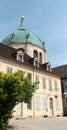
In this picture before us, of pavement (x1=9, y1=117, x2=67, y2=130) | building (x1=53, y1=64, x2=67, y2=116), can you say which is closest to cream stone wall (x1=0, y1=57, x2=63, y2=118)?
building (x1=53, y1=64, x2=67, y2=116)

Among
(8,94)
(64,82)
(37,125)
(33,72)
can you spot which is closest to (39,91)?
(33,72)

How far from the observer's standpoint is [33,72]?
26688 millimetres

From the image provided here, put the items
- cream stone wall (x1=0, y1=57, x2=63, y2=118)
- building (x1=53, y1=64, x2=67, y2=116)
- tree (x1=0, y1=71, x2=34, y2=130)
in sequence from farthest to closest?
1. building (x1=53, y1=64, x2=67, y2=116)
2. cream stone wall (x1=0, y1=57, x2=63, y2=118)
3. tree (x1=0, y1=71, x2=34, y2=130)

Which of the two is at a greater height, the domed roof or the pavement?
the domed roof

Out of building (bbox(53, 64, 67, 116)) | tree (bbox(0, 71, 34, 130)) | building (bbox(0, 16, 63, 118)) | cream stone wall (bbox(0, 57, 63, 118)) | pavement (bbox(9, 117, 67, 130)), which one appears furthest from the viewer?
building (bbox(53, 64, 67, 116))

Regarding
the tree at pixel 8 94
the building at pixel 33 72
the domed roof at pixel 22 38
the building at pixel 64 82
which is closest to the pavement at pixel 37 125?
the tree at pixel 8 94

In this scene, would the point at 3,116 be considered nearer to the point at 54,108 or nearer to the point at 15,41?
the point at 54,108

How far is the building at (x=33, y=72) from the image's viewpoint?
946 inches

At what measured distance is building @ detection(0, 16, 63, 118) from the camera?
2403 cm

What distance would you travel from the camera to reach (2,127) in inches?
494

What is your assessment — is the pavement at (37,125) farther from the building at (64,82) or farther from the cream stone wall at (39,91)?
the building at (64,82)

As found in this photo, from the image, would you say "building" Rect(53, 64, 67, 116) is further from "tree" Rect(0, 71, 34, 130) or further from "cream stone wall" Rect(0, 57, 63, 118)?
"tree" Rect(0, 71, 34, 130)

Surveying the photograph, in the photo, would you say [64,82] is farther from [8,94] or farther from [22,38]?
[8,94]

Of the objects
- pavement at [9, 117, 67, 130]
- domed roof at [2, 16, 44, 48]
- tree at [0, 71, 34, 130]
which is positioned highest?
domed roof at [2, 16, 44, 48]
